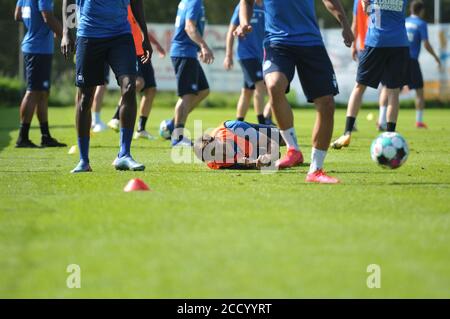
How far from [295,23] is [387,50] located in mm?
3354

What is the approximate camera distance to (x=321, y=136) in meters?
8.95

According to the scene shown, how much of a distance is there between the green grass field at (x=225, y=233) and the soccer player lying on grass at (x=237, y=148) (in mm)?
249

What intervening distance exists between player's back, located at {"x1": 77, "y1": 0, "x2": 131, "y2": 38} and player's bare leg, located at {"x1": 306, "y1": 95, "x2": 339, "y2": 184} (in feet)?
7.14

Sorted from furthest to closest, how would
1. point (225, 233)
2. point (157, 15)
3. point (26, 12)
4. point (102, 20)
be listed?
1. point (157, 15)
2. point (26, 12)
3. point (102, 20)
4. point (225, 233)

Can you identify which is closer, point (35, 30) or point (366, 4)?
point (366, 4)

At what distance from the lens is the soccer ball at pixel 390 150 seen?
9.24m

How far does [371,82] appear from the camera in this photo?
12414 millimetres

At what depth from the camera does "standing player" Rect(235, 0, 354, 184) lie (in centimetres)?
894

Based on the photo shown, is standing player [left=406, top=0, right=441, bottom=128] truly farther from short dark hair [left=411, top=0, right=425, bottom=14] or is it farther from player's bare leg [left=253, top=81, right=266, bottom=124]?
player's bare leg [left=253, top=81, right=266, bottom=124]

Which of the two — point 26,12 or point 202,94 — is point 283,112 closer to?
point 202,94

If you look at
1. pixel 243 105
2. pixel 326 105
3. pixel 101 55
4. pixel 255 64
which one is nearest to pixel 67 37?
pixel 101 55

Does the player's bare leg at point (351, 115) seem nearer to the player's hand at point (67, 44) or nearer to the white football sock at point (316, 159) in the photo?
the white football sock at point (316, 159)

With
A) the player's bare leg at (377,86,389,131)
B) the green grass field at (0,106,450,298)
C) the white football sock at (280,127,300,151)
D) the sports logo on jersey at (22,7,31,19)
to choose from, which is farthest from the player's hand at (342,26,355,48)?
the player's bare leg at (377,86,389,131)

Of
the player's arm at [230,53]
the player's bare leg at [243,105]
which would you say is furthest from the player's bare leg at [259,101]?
the player's arm at [230,53]
